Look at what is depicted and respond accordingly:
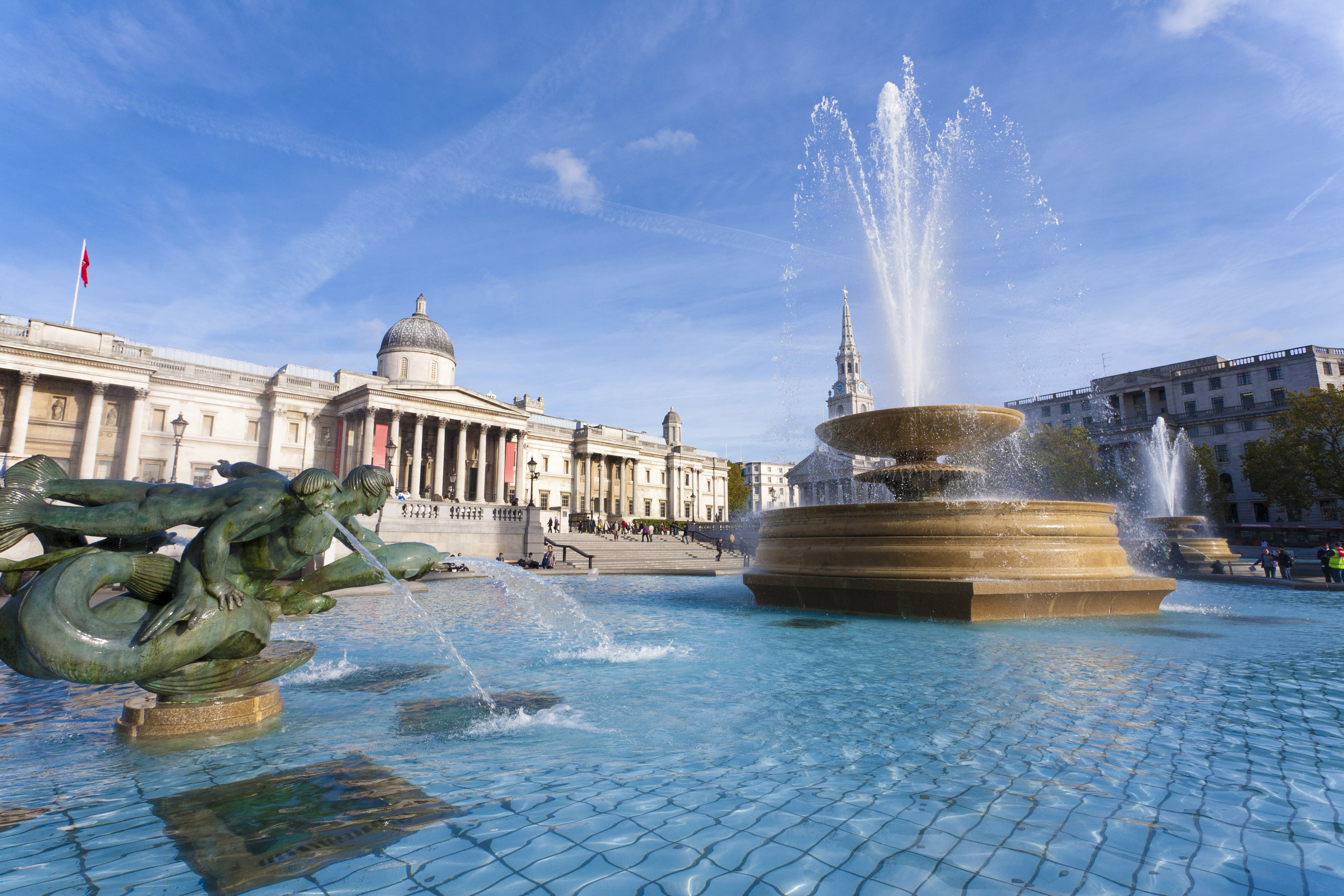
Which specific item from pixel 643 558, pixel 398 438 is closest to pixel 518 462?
pixel 398 438

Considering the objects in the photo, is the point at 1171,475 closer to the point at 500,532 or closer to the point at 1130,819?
the point at 500,532

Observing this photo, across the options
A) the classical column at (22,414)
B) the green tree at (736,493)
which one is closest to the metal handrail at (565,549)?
the classical column at (22,414)

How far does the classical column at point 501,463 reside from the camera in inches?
1962

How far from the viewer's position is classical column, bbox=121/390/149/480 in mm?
39156

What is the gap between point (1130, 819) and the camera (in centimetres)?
269

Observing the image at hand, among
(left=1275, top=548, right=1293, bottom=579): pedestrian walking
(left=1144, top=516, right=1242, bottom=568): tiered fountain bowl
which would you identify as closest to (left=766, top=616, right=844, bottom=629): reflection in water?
(left=1275, top=548, right=1293, bottom=579): pedestrian walking

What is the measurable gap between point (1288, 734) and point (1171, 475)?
38.6 m

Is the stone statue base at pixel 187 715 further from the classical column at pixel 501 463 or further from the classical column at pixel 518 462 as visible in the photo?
the classical column at pixel 518 462

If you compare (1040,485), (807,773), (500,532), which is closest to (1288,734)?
(807,773)

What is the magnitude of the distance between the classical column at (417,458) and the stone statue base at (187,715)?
4280 centimetres

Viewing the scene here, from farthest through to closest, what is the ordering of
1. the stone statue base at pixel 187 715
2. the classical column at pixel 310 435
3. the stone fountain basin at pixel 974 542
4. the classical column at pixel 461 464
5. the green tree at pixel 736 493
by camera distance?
the green tree at pixel 736 493 → the classical column at pixel 461 464 → the classical column at pixel 310 435 → the stone fountain basin at pixel 974 542 → the stone statue base at pixel 187 715

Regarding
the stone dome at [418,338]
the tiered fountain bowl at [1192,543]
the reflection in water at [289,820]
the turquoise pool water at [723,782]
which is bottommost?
the turquoise pool water at [723,782]

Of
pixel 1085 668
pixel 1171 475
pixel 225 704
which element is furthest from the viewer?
pixel 1171 475

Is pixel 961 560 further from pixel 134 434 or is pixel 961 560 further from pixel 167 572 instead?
pixel 134 434
